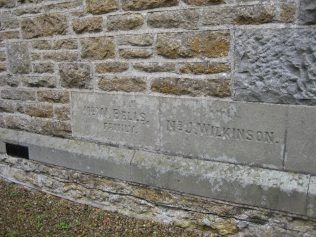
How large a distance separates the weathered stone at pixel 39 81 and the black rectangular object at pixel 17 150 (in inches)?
28.2

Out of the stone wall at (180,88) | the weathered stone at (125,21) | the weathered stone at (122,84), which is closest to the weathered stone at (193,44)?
the stone wall at (180,88)

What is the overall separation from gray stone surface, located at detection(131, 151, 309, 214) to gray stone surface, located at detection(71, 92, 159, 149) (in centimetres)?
20

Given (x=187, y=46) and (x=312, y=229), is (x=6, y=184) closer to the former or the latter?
(x=187, y=46)

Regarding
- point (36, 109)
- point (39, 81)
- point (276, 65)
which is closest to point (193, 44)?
point (276, 65)

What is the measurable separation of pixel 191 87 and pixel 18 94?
2106 millimetres

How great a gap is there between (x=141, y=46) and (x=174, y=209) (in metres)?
1.43

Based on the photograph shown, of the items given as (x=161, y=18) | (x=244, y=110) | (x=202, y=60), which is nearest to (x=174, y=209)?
(x=244, y=110)

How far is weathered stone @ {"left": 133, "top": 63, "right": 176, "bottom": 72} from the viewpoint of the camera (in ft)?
9.61

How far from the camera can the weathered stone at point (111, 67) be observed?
3.15 metres

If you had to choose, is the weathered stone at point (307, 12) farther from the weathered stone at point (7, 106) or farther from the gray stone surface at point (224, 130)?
the weathered stone at point (7, 106)

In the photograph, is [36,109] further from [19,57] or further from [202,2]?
[202,2]

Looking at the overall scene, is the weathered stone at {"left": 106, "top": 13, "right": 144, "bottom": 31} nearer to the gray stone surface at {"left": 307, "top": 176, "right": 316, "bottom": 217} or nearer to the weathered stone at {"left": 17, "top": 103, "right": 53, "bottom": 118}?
the weathered stone at {"left": 17, "top": 103, "right": 53, "bottom": 118}

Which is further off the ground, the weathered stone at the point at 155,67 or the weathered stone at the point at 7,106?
the weathered stone at the point at 155,67

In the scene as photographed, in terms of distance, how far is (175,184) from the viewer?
9.91 feet
